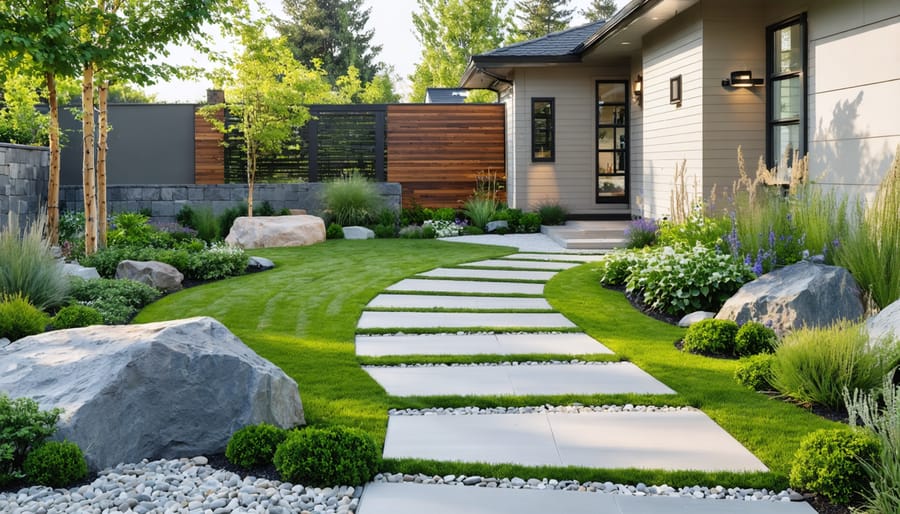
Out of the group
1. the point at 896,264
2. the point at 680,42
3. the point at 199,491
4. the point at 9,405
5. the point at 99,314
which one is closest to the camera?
the point at 199,491

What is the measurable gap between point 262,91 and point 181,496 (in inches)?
460

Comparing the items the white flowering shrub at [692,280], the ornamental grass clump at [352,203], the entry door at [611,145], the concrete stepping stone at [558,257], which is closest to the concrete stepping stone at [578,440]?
the white flowering shrub at [692,280]

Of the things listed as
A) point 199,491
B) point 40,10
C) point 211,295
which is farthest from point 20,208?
point 199,491

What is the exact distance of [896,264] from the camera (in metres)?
6.01

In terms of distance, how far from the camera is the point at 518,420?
434 centimetres

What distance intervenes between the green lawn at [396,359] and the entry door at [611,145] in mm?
4949

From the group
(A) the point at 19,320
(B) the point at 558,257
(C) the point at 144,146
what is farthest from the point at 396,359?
(C) the point at 144,146

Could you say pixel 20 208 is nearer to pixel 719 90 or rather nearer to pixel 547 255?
pixel 547 255

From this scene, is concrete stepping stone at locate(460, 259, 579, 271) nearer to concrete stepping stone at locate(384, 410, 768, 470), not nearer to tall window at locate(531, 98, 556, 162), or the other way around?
tall window at locate(531, 98, 556, 162)

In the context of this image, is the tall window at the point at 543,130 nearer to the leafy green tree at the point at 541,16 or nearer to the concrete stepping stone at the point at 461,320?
the concrete stepping stone at the point at 461,320

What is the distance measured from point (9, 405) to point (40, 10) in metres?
6.56

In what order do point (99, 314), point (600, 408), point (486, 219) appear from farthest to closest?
point (486, 219) → point (99, 314) → point (600, 408)

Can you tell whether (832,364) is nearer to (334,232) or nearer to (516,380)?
(516,380)

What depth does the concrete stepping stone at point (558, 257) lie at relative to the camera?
11102mm
